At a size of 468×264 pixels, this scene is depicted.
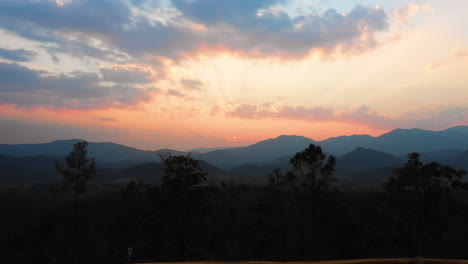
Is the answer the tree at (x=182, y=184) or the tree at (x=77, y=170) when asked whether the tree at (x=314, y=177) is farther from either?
the tree at (x=77, y=170)

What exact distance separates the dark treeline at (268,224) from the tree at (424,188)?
9 cm

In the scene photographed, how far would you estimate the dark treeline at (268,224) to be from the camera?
29031 millimetres

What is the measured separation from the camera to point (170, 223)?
137ft

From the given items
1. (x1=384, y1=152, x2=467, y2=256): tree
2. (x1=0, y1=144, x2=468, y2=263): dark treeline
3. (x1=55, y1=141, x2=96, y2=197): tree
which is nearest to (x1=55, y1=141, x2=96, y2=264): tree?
(x1=55, y1=141, x2=96, y2=197): tree

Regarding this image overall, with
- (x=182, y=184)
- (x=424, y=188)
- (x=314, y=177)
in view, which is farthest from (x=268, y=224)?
(x=424, y=188)

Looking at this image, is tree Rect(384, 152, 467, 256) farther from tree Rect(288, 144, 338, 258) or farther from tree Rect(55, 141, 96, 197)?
tree Rect(55, 141, 96, 197)

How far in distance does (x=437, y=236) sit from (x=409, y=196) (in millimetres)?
5348

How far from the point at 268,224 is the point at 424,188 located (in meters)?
20.4

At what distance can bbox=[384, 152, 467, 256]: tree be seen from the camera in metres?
28.0

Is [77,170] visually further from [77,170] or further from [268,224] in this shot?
[268,224]

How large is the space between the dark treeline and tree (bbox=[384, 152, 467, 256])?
9cm

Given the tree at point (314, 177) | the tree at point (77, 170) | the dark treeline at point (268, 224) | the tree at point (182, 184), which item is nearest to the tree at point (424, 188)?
the dark treeline at point (268, 224)

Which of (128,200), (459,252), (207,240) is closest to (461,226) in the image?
(459,252)

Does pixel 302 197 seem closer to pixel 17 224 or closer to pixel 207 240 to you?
pixel 207 240
